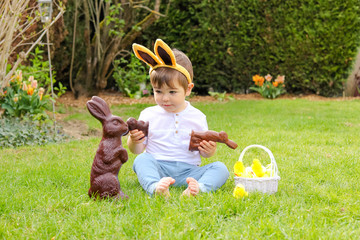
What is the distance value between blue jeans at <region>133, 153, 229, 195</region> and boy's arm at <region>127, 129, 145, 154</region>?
0.07 m

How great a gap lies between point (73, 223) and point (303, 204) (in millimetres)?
1302

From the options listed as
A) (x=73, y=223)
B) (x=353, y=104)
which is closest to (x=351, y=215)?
(x=73, y=223)

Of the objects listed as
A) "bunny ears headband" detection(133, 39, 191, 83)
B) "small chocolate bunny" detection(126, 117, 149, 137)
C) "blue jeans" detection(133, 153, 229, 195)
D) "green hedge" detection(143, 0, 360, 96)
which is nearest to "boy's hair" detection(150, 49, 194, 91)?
"bunny ears headband" detection(133, 39, 191, 83)

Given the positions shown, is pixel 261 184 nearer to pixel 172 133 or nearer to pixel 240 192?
pixel 240 192

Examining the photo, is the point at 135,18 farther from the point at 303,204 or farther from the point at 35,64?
the point at 303,204

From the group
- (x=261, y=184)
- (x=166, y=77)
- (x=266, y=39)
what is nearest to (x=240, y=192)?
(x=261, y=184)

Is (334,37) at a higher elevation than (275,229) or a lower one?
higher

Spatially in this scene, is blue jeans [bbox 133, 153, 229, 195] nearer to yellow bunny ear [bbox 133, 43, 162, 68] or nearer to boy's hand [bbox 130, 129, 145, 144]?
boy's hand [bbox 130, 129, 145, 144]

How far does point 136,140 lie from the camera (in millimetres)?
2893

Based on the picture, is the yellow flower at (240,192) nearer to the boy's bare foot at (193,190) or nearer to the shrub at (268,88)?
the boy's bare foot at (193,190)

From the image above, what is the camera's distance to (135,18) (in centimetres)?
953

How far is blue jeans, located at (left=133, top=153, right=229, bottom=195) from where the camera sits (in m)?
2.78

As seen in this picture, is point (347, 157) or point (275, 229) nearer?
point (275, 229)

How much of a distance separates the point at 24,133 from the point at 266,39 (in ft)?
19.9
